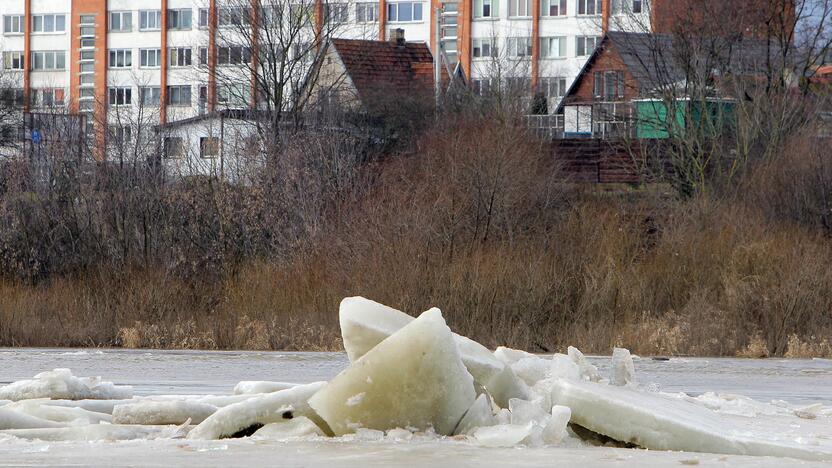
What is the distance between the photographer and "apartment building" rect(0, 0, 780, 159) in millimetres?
68438

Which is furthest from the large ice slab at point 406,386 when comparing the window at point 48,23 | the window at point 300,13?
the window at point 48,23

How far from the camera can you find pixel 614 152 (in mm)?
33531

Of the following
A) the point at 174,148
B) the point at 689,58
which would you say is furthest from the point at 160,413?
the point at 689,58

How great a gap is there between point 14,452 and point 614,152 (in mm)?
27071

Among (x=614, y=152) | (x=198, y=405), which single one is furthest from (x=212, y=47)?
(x=198, y=405)

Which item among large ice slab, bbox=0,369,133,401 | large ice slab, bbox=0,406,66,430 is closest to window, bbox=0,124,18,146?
large ice slab, bbox=0,369,133,401

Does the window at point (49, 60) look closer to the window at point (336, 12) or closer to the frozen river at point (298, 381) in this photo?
the window at point (336, 12)

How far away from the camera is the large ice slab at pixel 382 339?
8.46 m

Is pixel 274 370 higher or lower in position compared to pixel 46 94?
lower

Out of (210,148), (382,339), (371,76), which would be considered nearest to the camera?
(382,339)

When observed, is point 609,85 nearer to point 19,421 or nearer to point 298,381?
point 298,381

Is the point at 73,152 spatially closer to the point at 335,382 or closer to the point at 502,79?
the point at 502,79

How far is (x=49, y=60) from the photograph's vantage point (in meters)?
83.4

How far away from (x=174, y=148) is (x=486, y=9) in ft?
153
